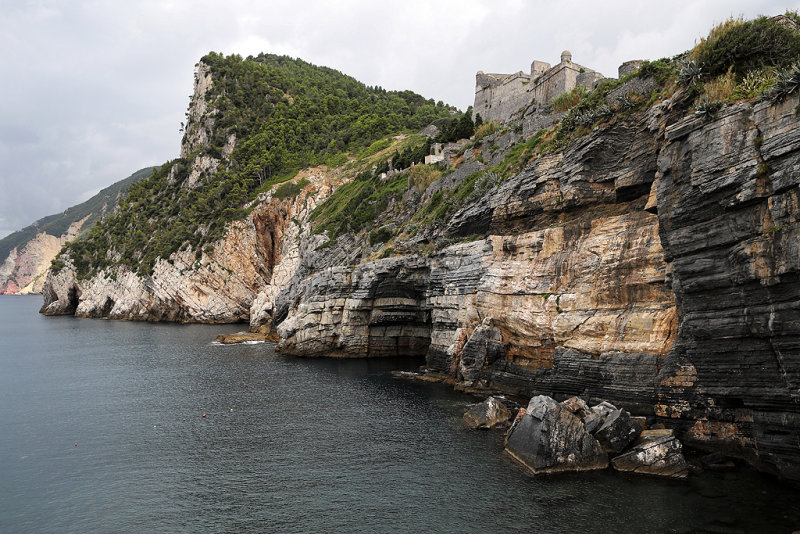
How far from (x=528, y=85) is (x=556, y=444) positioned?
50.2 metres

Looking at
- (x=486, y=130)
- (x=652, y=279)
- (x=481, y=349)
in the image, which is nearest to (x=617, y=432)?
(x=652, y=279)

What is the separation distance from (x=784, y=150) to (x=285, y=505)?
23.8 m

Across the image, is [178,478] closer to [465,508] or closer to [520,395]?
[465,508]

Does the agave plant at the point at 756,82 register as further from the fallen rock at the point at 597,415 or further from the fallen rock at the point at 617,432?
the fallen rock at the point at 597,415

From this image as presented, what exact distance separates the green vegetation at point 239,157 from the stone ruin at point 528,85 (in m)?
15.9

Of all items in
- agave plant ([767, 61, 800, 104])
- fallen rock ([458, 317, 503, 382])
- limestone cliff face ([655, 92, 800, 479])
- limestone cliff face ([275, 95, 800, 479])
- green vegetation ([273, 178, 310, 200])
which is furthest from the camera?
green vegetation ([273, 178, 310, 200])

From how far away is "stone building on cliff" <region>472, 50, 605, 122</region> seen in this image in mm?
50125

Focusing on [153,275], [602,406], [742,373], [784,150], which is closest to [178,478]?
[602,406]

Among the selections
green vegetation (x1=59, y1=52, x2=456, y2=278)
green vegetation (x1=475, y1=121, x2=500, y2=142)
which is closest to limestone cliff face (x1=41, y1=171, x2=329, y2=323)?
green vegetation (x1=59, y1=52, x2=456, y2=278)

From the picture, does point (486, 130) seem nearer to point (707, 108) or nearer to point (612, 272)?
point (612, 272)

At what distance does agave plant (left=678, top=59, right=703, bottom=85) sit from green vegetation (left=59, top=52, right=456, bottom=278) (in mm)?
58442

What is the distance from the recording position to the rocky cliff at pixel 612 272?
18812 millimetres

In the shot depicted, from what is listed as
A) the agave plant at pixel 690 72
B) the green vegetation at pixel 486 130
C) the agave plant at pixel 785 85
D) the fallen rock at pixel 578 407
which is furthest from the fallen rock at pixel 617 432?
the green vegetation at pixel 486 130

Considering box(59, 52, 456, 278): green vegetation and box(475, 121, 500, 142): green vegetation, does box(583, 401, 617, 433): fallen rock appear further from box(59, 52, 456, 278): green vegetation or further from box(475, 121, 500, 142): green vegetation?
box(59, 52, 456, 278): green vegetation
